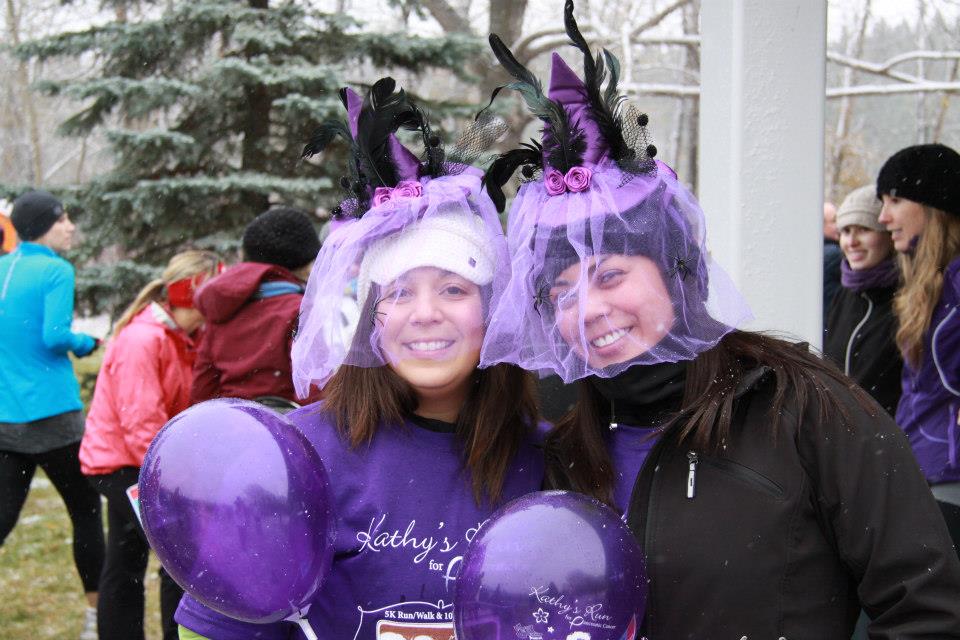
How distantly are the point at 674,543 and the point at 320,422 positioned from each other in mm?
765

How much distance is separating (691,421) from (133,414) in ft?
9.63

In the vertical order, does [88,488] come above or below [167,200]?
below

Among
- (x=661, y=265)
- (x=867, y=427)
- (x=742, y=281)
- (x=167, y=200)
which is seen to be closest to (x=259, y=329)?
(x=742, y=281)

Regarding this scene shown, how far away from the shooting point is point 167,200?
795 centimetres

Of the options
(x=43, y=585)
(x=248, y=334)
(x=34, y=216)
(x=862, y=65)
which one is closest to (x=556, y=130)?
(x=248, y=334)

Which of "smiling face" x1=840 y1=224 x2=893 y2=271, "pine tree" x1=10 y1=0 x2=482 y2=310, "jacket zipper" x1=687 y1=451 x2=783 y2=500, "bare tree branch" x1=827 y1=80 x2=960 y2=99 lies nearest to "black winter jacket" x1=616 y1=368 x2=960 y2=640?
"jacket zipper" x1=687 y1=451 x2=783 y2=500

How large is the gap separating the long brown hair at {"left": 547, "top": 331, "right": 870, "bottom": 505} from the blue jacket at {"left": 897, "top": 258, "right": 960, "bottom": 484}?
5.63 ft

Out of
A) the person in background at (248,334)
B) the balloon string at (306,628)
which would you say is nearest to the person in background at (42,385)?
the person in background at (248,334)

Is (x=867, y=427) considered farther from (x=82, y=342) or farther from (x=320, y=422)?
(x=82, y=342)

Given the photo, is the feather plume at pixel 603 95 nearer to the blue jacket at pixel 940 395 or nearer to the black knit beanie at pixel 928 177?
the blue jacket at pixel 940 395

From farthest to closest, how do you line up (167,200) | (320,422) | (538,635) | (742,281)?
(167,200)
(742,281)
(320,422)
(538,635)

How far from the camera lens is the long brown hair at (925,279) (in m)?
3.45

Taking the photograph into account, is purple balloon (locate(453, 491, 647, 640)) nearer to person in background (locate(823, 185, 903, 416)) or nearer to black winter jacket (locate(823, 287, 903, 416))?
black winter jacket (locate(823, 287, 903, 416))

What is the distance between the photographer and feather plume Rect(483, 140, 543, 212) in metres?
1.89
